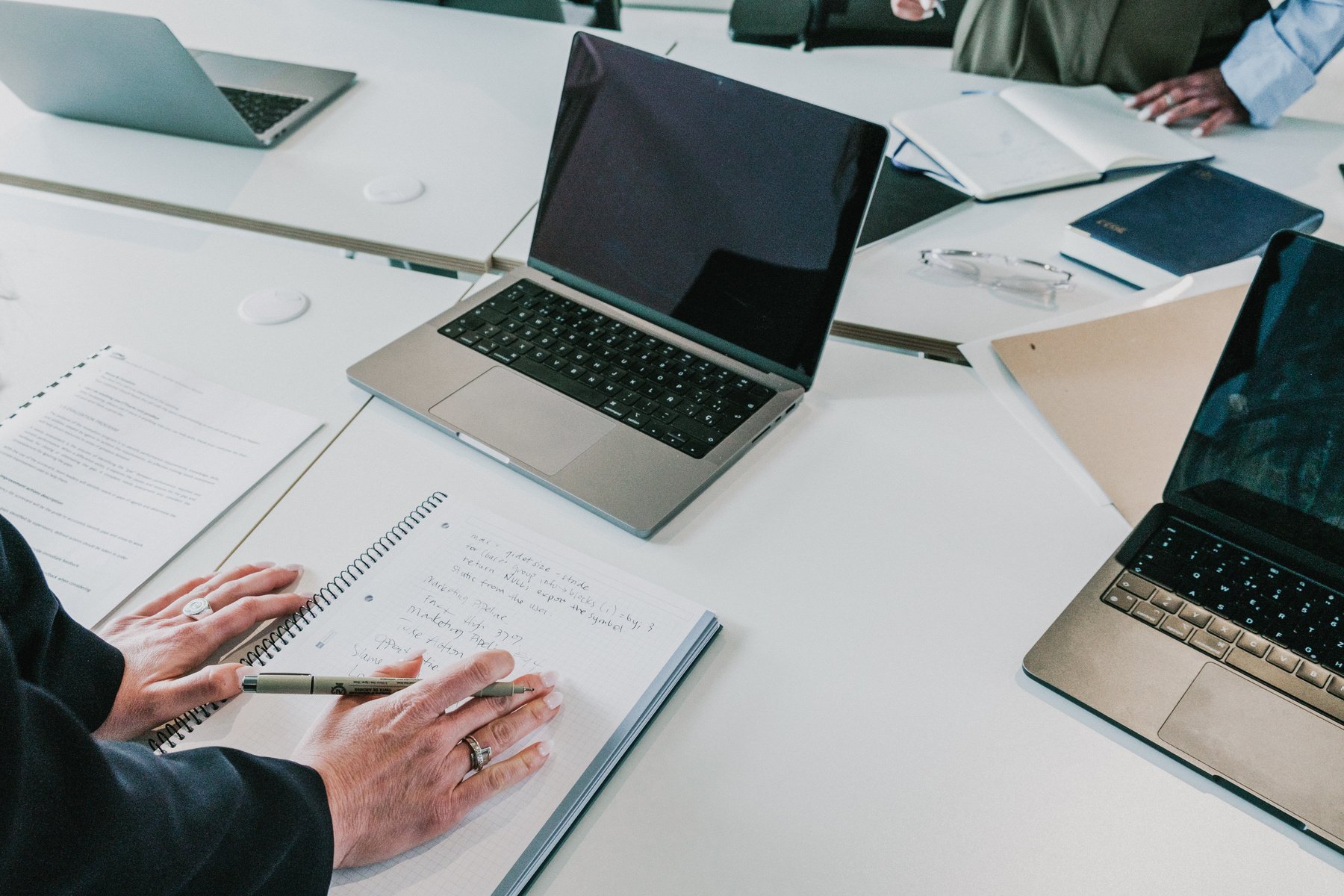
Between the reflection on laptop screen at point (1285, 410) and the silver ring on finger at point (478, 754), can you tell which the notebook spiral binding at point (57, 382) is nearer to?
the silver ring on finger at point (478, 754)

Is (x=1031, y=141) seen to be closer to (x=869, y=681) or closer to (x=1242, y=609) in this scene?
(x=1242, y=609)

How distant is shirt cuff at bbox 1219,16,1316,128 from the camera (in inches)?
55.4

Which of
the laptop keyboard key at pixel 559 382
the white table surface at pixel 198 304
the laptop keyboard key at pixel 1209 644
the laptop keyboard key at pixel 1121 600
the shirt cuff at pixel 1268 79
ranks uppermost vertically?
the shirt cuff at pixel 1268 79

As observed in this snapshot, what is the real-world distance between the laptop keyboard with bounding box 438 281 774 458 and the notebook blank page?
18 cm

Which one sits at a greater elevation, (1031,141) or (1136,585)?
(1031,141)

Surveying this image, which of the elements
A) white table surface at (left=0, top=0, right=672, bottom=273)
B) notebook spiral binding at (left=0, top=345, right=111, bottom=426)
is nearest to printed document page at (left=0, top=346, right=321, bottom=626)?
notebook spiral binding at (left=0, top=345, right=111, bottom=426)

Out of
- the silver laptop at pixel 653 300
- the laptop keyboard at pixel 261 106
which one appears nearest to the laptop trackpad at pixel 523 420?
the silver laptop at pixel 653 300

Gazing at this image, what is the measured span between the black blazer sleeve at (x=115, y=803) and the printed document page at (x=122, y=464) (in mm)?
122

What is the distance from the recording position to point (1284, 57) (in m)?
1.43

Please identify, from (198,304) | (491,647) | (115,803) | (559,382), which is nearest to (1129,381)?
(559,382)

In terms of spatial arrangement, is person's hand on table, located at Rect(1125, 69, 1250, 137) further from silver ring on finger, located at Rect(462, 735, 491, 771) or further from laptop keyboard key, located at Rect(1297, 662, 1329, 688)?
silver ring on finger, located at Rect(462, 735, 491, 771)

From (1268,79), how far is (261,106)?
A: 160 centimetres

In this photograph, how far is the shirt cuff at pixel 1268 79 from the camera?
1.41 m

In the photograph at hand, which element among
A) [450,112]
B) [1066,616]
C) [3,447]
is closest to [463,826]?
[1066,616]
